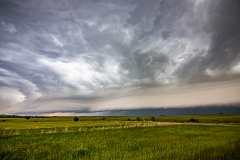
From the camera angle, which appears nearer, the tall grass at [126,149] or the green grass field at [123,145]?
the tall grass at [126,149]

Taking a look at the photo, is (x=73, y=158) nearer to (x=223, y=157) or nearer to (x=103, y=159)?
(x=103, y=159)

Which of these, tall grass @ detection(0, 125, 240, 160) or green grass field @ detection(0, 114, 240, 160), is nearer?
tall grass @ detection(0, 125, 240, 160)

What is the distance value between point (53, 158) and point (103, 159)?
334 centimetres

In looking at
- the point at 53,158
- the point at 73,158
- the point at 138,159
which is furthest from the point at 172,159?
the point at 53,158

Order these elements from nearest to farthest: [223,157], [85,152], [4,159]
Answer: [223,157] < [4,159] < [85,152]

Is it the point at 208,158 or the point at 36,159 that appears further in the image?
the point at 36,159

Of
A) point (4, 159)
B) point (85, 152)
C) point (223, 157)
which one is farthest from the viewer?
point (85, 152)

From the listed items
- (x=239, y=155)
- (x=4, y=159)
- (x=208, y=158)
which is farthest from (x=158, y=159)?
(x=4, y=159)

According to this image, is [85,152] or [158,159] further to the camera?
[85,152]

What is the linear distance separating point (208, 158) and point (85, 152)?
7.91m

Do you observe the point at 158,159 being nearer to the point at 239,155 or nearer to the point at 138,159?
the point at 138,159

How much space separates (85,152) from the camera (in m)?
12.0

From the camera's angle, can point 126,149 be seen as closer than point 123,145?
Yes

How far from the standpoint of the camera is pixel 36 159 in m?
10.5
